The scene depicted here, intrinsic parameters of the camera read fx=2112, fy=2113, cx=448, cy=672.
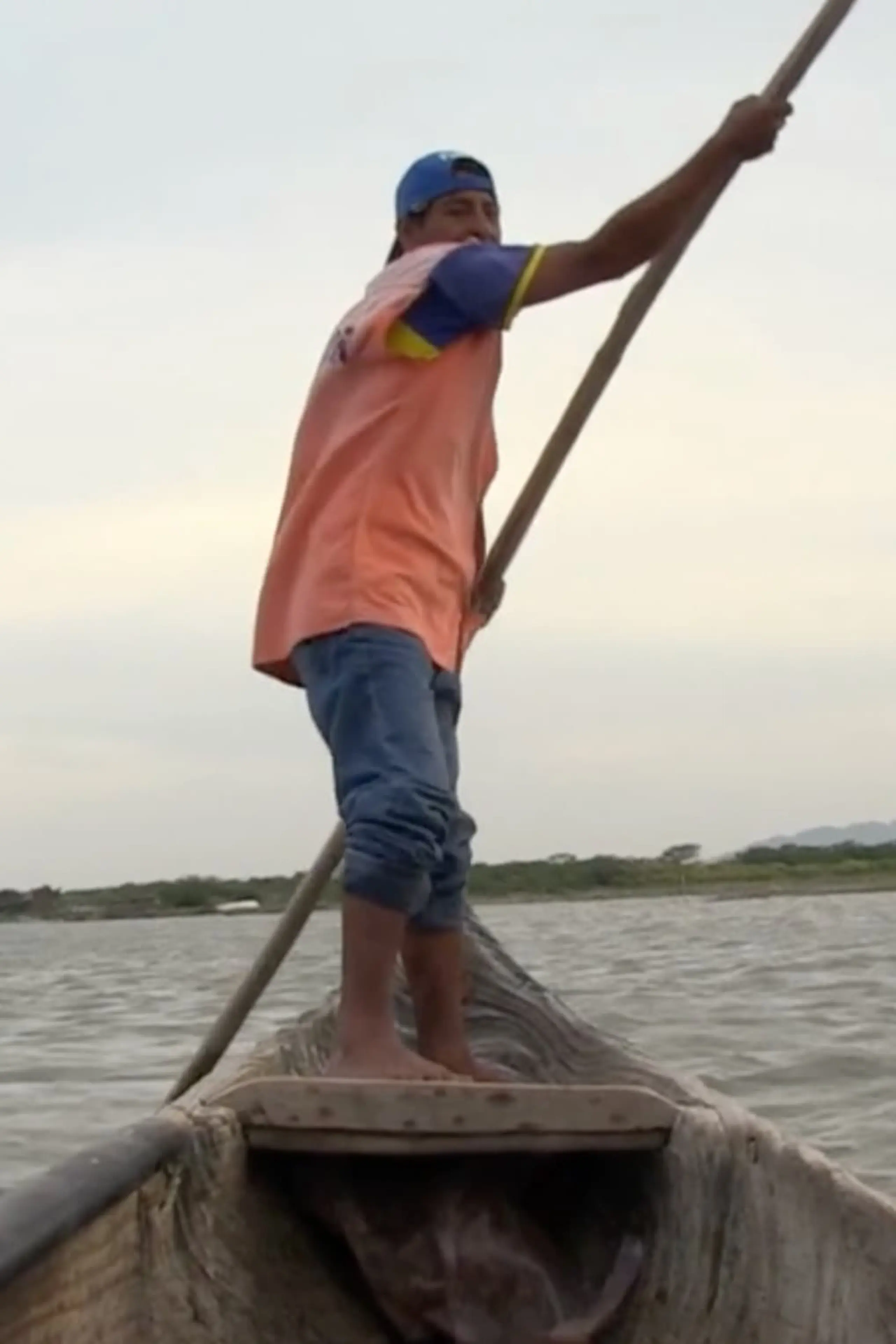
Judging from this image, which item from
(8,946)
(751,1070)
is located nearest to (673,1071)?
(751,1070)

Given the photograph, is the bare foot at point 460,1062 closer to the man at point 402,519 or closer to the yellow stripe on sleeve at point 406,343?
the man at point 402,519

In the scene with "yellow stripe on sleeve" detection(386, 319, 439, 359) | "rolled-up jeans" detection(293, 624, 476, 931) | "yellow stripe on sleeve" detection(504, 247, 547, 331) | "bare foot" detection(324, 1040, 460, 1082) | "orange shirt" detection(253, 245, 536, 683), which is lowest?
"bare foot" detection(324, 1040, 460, 1082)

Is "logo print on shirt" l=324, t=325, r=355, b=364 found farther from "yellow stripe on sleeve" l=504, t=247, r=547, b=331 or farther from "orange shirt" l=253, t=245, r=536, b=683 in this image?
"yellow stripe on sleeve" l=504, t=247, r=547, b=331

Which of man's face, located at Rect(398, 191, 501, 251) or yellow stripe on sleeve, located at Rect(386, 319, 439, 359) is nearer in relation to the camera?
yellow stripe on sleeve, located at Rect(386, 319, 439, 359)

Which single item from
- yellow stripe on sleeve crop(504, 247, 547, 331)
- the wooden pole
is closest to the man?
yellow stripe on sleeve crop(504, 247, 547, 331)

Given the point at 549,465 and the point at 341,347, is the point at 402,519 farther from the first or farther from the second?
the point at 549,465

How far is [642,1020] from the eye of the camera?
980 centimetres

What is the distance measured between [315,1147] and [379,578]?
82 centimetres

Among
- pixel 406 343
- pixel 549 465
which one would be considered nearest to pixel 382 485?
pixel 406 343

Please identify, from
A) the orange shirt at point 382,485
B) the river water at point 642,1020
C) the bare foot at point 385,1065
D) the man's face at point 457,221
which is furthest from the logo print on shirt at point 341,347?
the river water at point 642,1020

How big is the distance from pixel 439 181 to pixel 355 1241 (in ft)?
5.23

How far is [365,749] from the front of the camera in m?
3.07

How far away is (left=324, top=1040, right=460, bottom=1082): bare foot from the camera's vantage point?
3.01 m

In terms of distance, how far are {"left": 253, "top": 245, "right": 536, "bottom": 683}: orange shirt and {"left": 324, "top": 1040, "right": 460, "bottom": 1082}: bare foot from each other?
1.95 ft
